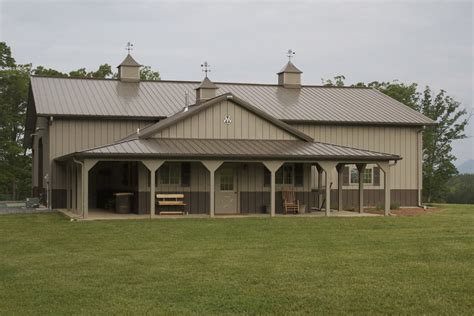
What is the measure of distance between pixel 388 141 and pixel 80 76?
22.4 m

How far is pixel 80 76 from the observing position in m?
48.0

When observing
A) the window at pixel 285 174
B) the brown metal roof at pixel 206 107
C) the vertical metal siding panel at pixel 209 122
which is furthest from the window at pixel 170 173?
the window at pixel 285 174

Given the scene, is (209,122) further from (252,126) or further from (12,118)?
(12,118)

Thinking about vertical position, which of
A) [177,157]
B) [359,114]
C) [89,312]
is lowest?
[89,312]

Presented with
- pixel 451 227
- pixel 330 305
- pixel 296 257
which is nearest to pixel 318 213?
pixel 451 227

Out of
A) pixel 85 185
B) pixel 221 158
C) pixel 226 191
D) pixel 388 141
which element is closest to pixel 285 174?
pixel 226 191

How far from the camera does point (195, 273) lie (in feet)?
42.6

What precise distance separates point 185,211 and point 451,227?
9.55m

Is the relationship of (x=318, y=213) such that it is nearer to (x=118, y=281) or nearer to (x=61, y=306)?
(x=118, y=281)

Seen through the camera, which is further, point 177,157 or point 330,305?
point 177,157

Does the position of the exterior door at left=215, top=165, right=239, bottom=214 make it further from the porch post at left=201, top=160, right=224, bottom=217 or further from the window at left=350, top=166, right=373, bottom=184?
the window at left=350, top=166, right=373, bottom=184

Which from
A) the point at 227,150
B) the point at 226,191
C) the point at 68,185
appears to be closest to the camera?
the point at 227,150

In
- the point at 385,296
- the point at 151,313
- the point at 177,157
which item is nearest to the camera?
the point at 151,313

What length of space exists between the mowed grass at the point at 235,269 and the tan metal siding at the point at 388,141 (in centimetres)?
1120
